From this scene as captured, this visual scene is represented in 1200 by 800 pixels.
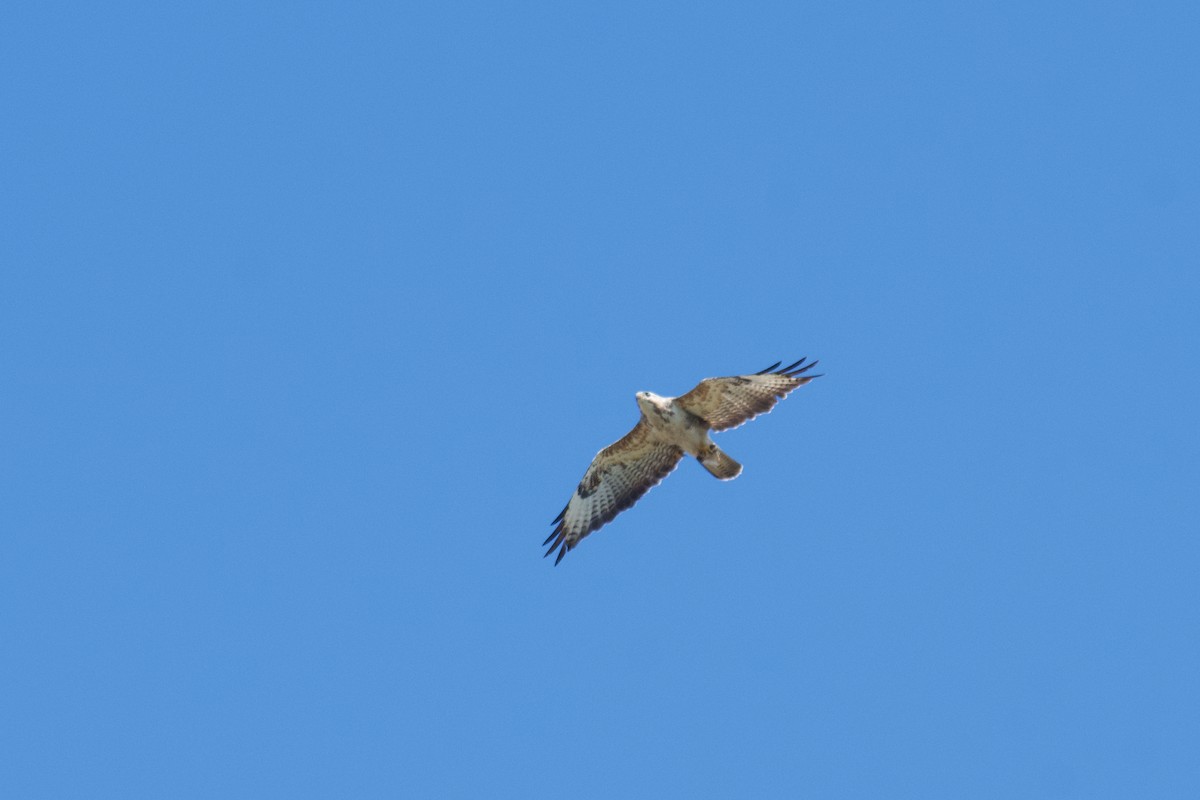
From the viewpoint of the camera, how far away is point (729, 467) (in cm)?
1536

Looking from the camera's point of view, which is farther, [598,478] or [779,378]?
[598,478]

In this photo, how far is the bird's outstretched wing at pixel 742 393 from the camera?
14.9m

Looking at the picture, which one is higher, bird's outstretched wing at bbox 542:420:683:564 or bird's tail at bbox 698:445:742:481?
bird's outstretched wing at bbox 542:420:683:564

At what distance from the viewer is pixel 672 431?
601 inches

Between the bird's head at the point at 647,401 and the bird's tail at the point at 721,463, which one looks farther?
the bird's tail at the point at 721,463

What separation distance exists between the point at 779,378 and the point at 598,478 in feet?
7.25

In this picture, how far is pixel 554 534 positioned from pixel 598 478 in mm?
684

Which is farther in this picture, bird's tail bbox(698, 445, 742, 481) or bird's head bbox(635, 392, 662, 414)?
bird's tail bbox(698, 445, 742, 481)

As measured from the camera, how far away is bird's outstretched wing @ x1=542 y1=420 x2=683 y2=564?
15.8 meters

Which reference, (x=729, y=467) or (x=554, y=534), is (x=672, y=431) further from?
(x=554, y=534)

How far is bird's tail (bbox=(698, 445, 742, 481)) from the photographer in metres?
→ 15.3

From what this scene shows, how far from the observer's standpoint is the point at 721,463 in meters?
15.4

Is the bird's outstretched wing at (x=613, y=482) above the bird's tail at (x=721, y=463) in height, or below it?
above

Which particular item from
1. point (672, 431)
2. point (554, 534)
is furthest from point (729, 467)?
point (554, 534)
